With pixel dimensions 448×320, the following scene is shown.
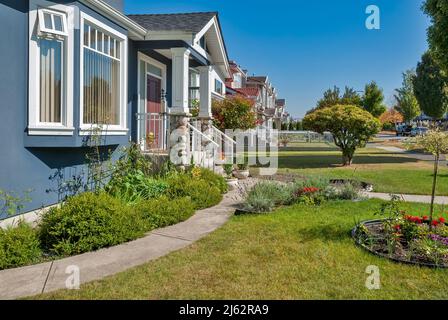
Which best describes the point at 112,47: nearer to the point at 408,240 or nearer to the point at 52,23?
the point at 52,23

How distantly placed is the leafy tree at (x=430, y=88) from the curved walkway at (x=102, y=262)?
31037mm

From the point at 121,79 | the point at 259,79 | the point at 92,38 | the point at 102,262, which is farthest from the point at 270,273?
the point at 259,79

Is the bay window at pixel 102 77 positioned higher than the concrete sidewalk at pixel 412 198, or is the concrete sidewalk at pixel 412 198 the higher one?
the bay window at pixel 102 77

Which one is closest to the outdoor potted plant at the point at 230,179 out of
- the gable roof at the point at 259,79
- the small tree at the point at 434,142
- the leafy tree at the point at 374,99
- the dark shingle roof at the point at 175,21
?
the dark shingle roof at the point at 175,21

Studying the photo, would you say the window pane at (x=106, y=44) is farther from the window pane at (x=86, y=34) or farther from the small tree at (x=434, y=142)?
the small tree at (x=434, y=142)

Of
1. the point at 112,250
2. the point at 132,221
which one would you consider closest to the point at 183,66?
the point at 132,221

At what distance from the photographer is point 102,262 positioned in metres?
4.70

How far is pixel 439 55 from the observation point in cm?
798

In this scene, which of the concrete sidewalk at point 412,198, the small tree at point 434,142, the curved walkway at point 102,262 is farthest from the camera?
the concrete sidewalk at point 412,198

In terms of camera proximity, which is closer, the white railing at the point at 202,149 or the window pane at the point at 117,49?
the window pane at the point at 117,49

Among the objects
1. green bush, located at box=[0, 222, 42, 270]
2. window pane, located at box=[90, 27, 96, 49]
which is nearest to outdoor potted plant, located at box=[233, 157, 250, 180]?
window pane, located at box=[90, 27, 96, 49]

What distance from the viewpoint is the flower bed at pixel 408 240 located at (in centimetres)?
470

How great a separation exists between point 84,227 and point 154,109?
25.3 ft

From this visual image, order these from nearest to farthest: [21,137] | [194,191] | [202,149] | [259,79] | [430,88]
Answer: [21,137] < [194,191] < [202,149] < [430,88] < [259,79]
